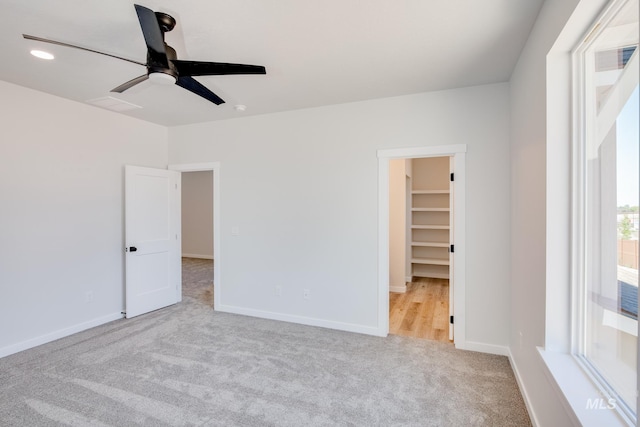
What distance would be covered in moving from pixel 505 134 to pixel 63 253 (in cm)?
487

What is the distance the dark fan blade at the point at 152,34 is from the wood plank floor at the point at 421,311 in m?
3.37

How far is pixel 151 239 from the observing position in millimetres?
4211

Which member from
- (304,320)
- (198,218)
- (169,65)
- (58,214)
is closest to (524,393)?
(304,320)

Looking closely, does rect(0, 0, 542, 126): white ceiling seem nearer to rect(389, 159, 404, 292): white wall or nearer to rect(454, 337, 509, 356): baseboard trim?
rect(389, 159, 404, 292): white wall

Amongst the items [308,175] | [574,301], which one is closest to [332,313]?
[308,175]

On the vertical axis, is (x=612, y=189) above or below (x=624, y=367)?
above

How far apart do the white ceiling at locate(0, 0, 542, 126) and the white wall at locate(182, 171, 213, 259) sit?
5377mm

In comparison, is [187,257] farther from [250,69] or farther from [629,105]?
[629,105]

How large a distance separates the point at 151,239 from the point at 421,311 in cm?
393

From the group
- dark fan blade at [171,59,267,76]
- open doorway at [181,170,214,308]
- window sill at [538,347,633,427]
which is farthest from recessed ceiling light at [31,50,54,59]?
open doorway at [181,170,214,308]

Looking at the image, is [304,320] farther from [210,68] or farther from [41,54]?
[41,54]

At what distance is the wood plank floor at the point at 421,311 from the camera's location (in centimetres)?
348

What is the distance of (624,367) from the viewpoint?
124 cm

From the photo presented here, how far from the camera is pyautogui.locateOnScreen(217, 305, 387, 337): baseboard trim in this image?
342 centimetres
